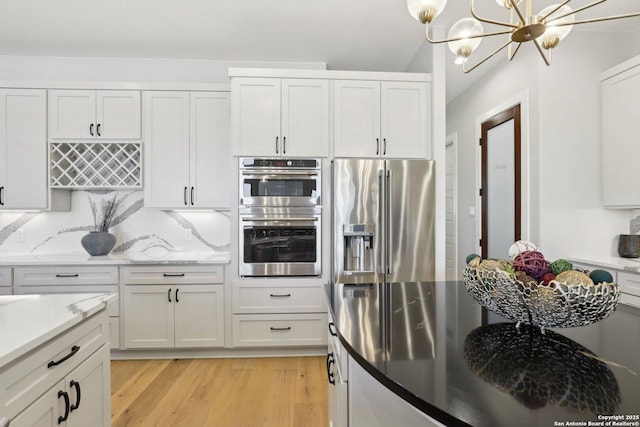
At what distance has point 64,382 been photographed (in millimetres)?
1177

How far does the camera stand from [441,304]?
1.21 metres

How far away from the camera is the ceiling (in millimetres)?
2395

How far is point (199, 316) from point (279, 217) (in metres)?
1.11

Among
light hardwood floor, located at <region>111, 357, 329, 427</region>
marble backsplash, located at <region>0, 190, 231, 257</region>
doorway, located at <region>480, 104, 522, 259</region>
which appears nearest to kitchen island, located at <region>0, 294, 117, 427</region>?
light hardwood floor, located at <region>111, 357, 329, 427</region>

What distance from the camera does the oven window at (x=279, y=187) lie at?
2.67 meters

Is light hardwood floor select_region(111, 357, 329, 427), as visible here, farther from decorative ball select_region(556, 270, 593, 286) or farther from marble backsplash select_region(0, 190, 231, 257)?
decorative ball select_region(556, 270, 593, 286)

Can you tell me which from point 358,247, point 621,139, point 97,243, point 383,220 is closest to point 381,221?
point 383,220

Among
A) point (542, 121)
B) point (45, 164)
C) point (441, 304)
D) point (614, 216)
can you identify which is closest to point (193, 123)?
point (45, 164)

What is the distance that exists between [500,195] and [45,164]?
177 inches

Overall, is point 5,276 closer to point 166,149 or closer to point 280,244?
point 166,149

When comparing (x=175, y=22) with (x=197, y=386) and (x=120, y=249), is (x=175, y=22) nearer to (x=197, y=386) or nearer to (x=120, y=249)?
(x=120, y=249)

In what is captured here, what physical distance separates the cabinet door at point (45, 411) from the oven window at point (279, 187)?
5.80 ft

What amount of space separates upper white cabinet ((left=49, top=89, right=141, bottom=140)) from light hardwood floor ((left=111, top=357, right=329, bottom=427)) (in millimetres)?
2076

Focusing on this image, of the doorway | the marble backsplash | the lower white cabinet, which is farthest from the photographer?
the marble backsplash
